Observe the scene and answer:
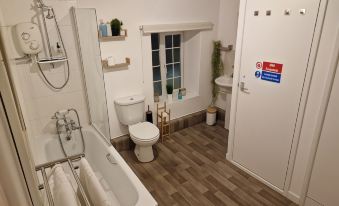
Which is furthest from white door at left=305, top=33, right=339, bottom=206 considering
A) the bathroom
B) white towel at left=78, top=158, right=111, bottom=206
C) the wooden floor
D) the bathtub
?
white towel at left=78, top=158, right=111, bottom=206

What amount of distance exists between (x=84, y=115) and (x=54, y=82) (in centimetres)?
56

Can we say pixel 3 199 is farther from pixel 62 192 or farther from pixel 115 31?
pixel 115 31

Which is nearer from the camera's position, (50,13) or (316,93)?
(316,93)

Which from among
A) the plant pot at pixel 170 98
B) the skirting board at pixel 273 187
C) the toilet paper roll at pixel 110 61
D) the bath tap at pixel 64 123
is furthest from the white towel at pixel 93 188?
the plant pot at pixel 170 98

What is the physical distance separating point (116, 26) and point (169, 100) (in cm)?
149

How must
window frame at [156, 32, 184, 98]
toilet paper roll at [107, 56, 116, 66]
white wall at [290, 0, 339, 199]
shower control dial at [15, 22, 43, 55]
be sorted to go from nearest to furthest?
white wall at [290, 0, 339, 199], shower control dial at [15, 22, 43, 55], toilet paper roll at [107, 56, 116, 66], window frame at [156, 32, 184, 98]

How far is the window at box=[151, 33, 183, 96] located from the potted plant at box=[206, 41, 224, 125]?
570mm

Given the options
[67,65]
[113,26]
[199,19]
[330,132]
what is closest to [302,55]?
[330,132]

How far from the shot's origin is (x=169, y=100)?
3721mm

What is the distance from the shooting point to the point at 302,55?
79.4 inches

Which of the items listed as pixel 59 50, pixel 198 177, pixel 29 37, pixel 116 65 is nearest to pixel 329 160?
pixel 198 177

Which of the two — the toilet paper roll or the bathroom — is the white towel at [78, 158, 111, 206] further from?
the toilet paper roll

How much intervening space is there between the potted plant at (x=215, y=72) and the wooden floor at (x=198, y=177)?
1.40 ft

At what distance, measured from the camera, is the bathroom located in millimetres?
1965
